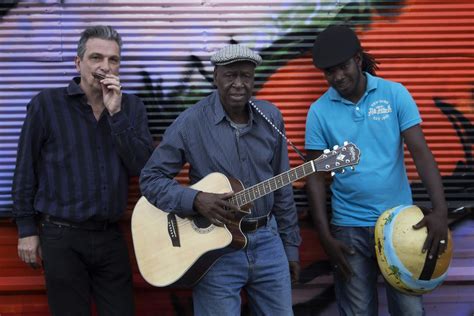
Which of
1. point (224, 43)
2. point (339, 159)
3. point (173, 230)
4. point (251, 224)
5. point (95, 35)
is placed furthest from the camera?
point (224, 43)

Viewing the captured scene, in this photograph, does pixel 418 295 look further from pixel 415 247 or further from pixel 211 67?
pixel 211 67

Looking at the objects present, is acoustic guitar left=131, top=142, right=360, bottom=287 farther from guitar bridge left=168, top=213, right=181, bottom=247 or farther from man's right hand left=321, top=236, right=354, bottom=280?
man's right hand left=321, top=236, right=354, bottom=280

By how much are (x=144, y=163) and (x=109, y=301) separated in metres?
0.90

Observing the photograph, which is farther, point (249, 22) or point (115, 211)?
point (249, 22)

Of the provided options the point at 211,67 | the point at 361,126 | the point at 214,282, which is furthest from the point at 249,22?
the point at 214,282

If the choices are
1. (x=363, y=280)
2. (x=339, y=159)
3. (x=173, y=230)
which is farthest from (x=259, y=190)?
(x=363, y=280)

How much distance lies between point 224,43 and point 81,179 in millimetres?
1395

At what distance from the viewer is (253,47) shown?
4.96 m

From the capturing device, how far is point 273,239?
13.4ft

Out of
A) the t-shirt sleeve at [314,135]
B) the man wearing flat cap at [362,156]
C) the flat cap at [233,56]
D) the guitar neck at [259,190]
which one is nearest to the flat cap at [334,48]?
the man wearing flat cap at [362,156]

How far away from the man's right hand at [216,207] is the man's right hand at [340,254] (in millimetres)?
752

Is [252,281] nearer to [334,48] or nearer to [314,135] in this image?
[314,135]

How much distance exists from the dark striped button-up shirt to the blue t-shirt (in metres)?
1.19

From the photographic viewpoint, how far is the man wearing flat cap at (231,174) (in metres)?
3.91
